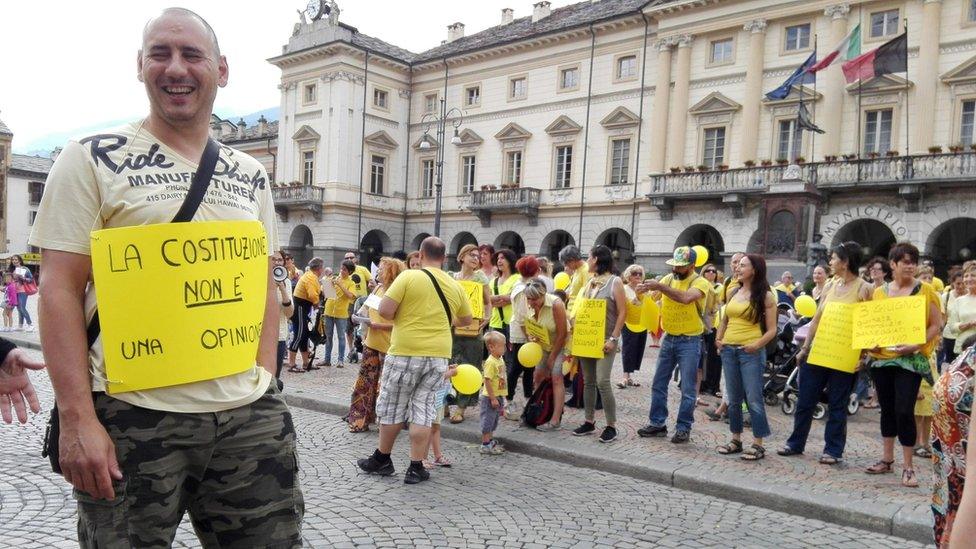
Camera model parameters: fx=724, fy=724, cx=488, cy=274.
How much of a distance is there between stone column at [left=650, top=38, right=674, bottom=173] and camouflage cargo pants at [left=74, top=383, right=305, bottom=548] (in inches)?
1213

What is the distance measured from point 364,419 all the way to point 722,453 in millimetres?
3527

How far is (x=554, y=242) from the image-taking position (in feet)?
122

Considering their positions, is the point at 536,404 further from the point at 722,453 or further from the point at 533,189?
the point at 533,189

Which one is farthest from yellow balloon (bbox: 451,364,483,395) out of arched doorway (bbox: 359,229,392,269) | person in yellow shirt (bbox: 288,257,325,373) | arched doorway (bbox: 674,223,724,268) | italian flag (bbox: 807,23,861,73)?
arched doorway (bbox: 359,229,392,269)

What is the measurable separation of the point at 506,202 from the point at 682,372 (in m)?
29.7

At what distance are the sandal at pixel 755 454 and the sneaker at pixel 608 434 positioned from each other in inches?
47.1

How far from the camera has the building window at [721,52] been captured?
2981 centimetres

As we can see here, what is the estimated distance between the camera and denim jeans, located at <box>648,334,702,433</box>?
704 cm

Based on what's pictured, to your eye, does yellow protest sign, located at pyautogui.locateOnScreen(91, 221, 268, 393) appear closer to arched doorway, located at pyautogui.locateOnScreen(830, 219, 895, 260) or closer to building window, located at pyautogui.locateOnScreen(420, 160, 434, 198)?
arched doorway, located at pyautogui.locateOnScreen(830, 219, 895, 260)

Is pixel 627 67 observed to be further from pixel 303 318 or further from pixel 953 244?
pixel 303 318

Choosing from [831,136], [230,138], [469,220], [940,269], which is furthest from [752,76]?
[230,138]

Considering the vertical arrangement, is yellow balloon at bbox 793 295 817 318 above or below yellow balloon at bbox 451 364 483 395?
above

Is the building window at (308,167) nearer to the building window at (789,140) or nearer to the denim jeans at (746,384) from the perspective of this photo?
the building window at (789,140)

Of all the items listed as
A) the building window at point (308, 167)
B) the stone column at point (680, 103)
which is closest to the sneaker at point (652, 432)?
the stone column at point (680, 103)
